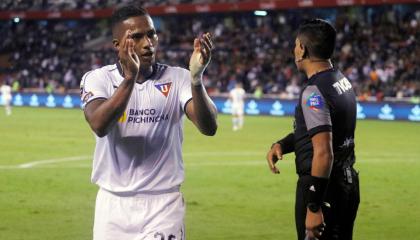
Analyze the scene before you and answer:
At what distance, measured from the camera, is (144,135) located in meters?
5.13

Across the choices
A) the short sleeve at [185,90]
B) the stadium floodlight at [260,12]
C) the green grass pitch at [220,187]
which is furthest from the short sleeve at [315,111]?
the stadium floodlight at [260,12]

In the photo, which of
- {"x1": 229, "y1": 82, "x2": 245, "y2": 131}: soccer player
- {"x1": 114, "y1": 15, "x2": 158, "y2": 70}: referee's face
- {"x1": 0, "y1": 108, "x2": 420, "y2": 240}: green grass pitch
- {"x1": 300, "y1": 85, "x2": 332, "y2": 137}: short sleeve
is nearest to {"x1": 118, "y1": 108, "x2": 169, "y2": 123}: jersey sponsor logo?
{"x1": 114, "y1": 15, "x2": 158, "y2": 70}: referee's face

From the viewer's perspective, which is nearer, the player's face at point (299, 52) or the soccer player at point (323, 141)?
Result: the soccer player at point (323, 141)

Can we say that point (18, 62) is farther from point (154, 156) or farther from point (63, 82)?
point (154, 156)

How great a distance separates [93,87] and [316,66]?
1703 millimetres

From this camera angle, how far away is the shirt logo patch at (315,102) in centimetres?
581

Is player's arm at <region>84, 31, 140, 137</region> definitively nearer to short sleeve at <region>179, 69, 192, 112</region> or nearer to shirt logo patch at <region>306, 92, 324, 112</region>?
short sleeve at <region>179, 69, 192, 112</region>

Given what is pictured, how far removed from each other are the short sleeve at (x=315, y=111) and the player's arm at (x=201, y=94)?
1007 mm

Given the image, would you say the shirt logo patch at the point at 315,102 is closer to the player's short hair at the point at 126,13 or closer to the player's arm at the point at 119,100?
the player's short hair at the point at 126,13

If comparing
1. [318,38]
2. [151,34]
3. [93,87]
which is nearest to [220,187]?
[318,38]

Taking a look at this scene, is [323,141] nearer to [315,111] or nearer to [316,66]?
[315,111]

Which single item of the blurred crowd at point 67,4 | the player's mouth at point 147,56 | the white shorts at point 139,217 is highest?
the blurred crowd at point 67,4

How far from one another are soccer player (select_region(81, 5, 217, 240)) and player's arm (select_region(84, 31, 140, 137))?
15cm

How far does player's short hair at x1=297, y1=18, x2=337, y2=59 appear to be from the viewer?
5930 mm
